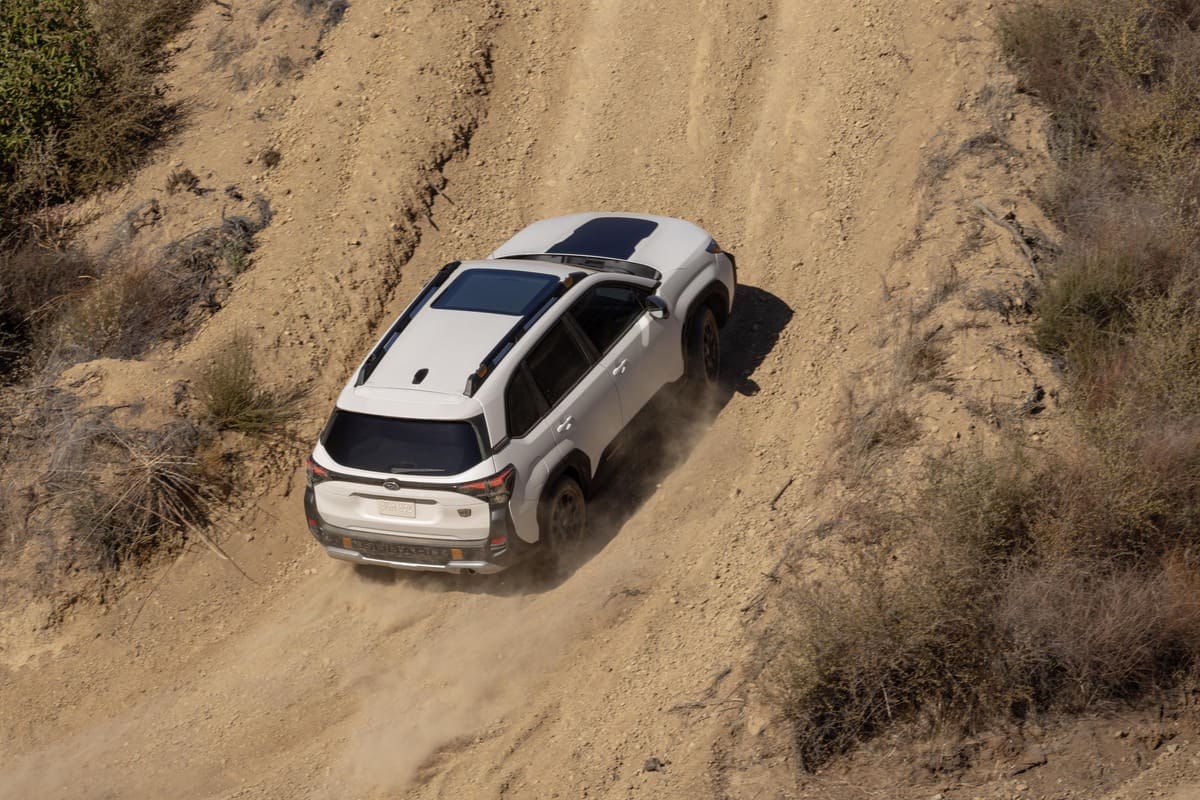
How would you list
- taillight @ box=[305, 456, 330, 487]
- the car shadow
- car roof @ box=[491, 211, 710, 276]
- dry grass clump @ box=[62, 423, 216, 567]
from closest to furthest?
1. taillight @ box=[305, 456, 330, 487]
2. the car shadow
3. dry grass clump @ box=[62, 423, 216, 567]
4. car roof @ box=[491, 211, 710, 276]

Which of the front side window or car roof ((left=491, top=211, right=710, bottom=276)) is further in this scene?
car roof ((left=491, top=211, right=710, bottom=276))

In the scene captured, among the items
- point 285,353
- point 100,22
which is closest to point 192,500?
point 285,353

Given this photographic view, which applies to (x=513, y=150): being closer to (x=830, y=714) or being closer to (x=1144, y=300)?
(x=1144, y=300)

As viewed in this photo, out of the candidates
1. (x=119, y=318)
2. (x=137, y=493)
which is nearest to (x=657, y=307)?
(x=137, y=493)

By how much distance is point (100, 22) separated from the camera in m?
15.3

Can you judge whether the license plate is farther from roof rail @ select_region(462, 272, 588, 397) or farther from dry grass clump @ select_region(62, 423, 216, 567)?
dry grass clump @ select_region(62, 423, 216, 567)

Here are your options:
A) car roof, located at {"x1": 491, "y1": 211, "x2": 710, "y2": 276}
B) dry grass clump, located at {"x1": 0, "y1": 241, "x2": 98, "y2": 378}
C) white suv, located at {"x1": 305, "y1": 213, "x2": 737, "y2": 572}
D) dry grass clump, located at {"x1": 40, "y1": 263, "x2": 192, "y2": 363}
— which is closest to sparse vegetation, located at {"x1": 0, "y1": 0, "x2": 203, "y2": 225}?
dry grass clump, located at {"x1": 0, "y1": 241, "x2": 98, "y2": 378}

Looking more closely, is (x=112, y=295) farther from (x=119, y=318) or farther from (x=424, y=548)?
(x=424, y=548)

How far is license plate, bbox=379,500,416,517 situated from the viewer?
8914 mm

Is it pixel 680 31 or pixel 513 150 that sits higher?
pixel 680 31

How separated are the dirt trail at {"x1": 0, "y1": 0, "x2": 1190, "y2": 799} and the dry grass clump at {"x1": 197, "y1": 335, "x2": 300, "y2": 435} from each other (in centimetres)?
30

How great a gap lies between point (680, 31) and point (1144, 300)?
701 centimetres

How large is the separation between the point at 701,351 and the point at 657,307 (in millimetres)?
825

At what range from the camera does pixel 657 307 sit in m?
10.2
